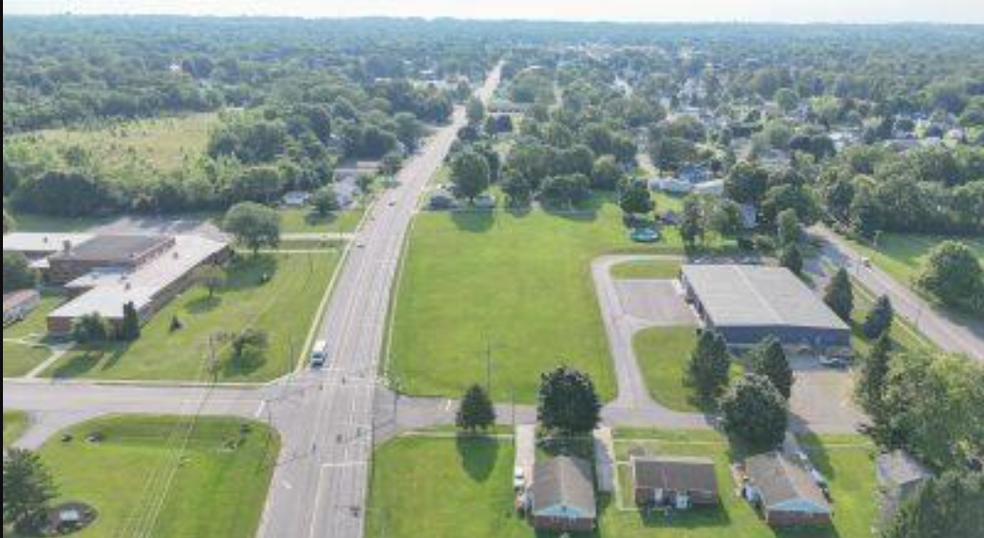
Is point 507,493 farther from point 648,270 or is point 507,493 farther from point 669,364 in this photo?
point 648,270

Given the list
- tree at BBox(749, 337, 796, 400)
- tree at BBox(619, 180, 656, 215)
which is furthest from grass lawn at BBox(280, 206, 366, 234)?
tree at BBox(749, 337, 796, 400)

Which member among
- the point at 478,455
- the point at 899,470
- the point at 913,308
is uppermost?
the point at 899,470

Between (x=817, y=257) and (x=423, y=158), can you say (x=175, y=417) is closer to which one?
(x=817, y=257)

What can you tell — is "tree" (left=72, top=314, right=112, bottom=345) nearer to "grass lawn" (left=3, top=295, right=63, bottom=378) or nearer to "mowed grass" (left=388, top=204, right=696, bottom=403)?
"grass lawn" (left=3, top=295, right=63, bottom=378)

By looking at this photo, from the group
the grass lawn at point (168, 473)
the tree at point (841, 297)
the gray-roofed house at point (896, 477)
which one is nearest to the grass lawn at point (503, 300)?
Answer: the grass lawn at point (168, 473)

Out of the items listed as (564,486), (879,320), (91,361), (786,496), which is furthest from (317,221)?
(786,496)

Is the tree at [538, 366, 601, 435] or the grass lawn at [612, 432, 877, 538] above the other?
the tree at [538, 366, 601, 435]
